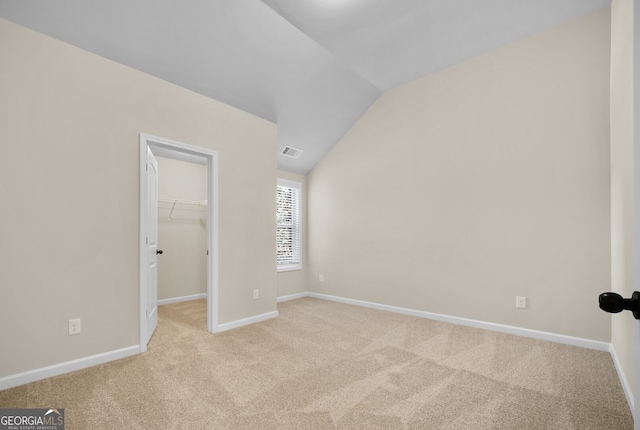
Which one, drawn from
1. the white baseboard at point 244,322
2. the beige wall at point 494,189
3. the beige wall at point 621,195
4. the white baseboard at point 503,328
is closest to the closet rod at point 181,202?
the white baseboard at point 244,322

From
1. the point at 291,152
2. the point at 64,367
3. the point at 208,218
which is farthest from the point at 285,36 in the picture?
the point at 64,367

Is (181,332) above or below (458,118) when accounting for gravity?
below

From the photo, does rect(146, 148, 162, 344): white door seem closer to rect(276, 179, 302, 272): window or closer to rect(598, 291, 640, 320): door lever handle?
rect(276, 179, 302, 272): window

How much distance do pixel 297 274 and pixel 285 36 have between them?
361 centimetres

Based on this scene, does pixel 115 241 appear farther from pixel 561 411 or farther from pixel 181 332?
pixel 561 411

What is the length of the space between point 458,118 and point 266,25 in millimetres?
2408

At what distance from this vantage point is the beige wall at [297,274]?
5.21m

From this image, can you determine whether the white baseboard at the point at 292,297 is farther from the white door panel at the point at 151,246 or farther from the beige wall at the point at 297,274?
the white door panel at the point at 151,246

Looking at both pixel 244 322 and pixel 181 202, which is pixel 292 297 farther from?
pixel 181 202

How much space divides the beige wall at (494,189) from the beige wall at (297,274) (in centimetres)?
84

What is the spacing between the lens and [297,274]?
18.0 ft

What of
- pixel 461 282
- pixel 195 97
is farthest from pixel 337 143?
pixel 461 282

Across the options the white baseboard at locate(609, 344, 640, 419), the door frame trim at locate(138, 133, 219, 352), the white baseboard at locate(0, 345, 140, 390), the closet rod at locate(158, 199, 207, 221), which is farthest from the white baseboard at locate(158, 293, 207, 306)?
the white baseboard at locate(609, 344, 640, 419)

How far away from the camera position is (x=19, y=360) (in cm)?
233
